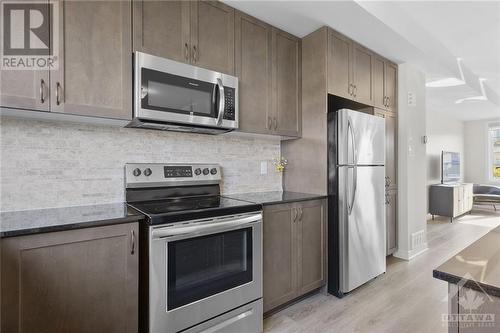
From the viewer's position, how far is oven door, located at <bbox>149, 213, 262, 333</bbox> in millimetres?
1486

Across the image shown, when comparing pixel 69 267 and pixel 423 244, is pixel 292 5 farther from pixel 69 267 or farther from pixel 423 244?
pixel 423 244

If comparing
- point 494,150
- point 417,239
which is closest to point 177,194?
point 417,239

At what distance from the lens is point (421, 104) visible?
375 cm

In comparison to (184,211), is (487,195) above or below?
below

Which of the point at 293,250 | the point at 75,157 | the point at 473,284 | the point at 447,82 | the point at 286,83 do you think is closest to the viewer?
the point at 473,284

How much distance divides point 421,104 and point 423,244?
198 cm

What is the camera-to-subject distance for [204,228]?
5.32ft

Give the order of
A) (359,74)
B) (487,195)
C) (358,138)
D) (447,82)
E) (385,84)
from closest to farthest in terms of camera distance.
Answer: (358,138) < (359,74) < (385,84) < (447,82) < (487,195)

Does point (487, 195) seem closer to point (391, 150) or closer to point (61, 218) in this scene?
point (391, 150)

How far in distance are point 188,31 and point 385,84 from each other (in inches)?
99.8

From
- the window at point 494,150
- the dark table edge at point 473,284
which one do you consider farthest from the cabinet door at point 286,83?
the window at point 494,150

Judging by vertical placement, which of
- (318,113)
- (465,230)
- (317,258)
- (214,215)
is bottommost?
(465,230)

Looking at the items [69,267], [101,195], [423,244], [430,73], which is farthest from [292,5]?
[423,244]

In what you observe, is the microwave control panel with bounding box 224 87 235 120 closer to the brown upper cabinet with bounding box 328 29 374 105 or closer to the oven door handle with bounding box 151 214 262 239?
the oven door handle with bounding box 151 214 262 239
